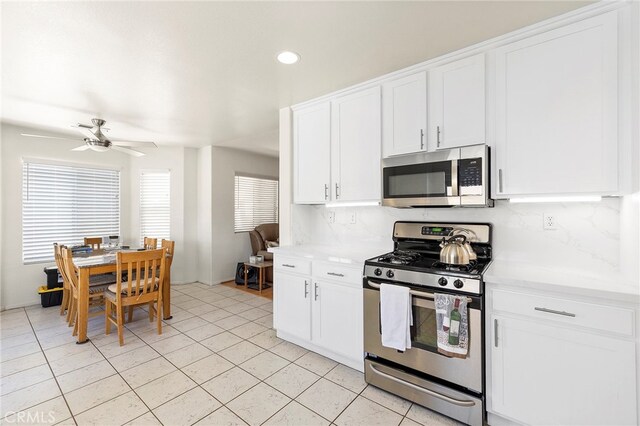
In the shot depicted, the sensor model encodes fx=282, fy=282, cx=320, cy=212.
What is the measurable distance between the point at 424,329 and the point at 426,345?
11 cm

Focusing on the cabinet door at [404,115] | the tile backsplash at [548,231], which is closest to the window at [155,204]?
the tile backsplash at [548,231]

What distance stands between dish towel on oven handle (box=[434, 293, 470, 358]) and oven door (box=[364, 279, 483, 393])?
41 millimetres

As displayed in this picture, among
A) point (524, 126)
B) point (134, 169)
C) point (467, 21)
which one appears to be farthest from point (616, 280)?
point (134, 169)

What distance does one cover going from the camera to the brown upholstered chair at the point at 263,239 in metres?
5.48

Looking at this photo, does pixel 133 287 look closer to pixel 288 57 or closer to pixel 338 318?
pixel 338 318

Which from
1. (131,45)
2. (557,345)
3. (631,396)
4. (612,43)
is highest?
(131,45)

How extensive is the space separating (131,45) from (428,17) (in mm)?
2044

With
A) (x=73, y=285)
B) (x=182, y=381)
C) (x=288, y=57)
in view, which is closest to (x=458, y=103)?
(x=288, y=57)

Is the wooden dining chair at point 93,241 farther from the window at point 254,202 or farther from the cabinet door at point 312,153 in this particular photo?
the cabinet door at point 312,153

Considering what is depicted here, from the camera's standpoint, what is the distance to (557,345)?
1546 mm

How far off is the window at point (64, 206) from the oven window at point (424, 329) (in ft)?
17.2

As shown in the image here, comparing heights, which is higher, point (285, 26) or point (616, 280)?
point (285, 26)

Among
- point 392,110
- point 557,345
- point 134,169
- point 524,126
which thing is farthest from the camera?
point 134,169

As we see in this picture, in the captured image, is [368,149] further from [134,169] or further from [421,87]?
[134,169]
